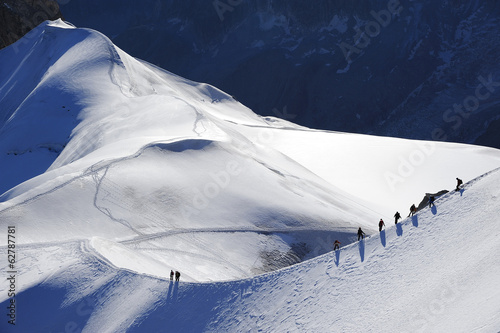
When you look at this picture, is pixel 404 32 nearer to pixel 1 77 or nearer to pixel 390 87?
pixel 390 87

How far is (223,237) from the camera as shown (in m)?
37.7

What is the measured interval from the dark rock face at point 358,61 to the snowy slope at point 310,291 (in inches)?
4353

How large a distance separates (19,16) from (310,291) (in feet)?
251

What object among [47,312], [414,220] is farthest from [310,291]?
[47,312]

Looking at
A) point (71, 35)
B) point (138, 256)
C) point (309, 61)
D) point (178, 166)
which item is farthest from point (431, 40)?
point (138, 256)

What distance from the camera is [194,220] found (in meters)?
38.8

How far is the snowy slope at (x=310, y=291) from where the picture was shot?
26.7m

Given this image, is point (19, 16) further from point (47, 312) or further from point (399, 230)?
point (399, 230)

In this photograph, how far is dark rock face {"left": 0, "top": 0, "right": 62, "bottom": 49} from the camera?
93.2 meters

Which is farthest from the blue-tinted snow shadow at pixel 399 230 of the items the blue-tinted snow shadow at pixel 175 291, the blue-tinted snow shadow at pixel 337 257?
the blue-tinted snow shadow at pixel 175 291

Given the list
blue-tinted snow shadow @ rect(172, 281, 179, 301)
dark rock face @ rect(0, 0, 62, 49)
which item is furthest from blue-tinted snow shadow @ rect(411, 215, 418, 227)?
dark rock face @ rect(0, 0, 62, 49)

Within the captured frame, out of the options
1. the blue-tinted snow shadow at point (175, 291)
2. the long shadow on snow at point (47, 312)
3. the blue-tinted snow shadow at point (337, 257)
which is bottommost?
the blue-tinted snow shadow at point (337, 257)

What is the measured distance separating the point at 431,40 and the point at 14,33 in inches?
3831

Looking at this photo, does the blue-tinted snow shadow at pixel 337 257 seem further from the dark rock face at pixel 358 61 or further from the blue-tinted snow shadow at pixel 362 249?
the dark rock face at pixel 358 61
